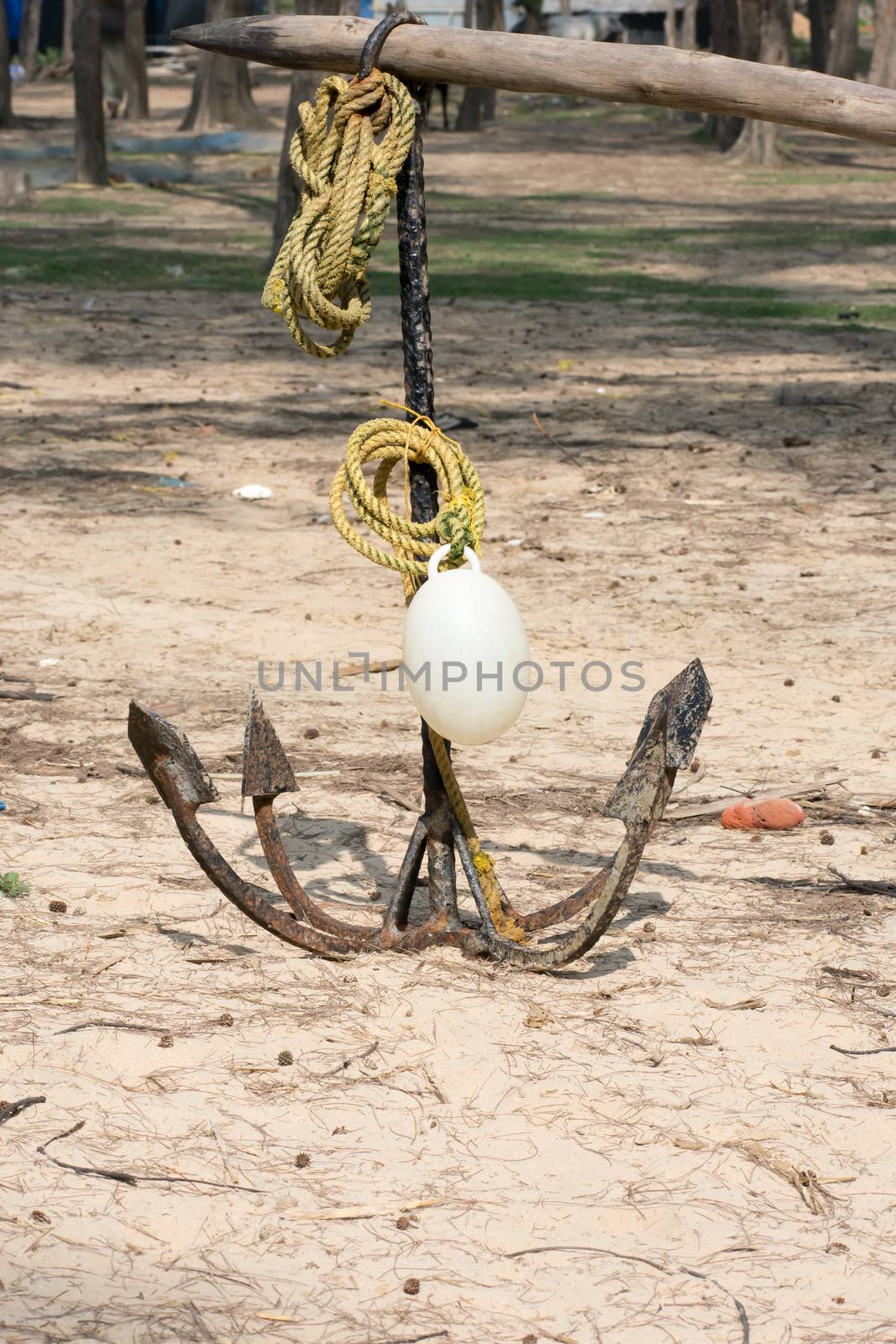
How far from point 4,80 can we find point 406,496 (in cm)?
2376

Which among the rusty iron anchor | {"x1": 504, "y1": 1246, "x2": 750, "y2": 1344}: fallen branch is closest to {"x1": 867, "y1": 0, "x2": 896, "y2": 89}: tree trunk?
the rusty iron anchor

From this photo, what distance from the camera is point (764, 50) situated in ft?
76.4

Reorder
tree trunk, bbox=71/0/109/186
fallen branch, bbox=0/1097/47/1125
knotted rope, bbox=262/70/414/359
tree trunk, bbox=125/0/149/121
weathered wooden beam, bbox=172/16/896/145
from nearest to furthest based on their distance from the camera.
→ fallen branch, bbox=0/1097/47/1125
weathered wooden beam, bbox=172/16/896/145
knotted rope, bbox=262/70/414/359
tree trunk, bbox=71/0/109/186
tree trunk, bbox=125/0/149/121

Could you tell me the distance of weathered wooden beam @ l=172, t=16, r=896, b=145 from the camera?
10.8 ft

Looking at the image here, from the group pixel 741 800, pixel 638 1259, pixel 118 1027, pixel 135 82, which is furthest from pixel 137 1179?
pixel 135 82

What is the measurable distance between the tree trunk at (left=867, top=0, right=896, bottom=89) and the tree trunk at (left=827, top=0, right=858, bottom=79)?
154 cm

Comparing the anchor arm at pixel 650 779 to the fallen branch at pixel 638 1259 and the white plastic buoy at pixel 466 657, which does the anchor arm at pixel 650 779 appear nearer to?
the white plastic buoy at pixel 466 657

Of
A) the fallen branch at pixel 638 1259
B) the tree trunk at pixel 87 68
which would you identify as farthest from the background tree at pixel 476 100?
the fallen branch at pixel 638 1259

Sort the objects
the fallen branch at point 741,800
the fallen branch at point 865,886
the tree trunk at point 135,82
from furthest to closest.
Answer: the tree trunk at point 135,82 < the fallen branch at point 741,800 < the fallen branch at point 865,886

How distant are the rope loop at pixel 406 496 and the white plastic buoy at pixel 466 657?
0.13 meters

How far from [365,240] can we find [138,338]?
27.3ft

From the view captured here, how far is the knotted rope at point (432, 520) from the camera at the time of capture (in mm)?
3523

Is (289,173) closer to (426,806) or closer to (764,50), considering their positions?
(426,806)

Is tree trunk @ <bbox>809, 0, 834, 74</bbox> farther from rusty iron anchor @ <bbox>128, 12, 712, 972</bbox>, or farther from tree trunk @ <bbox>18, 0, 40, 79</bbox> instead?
rusty iron anchor @ <bbox>128, 12, 712, 972</bbox>
